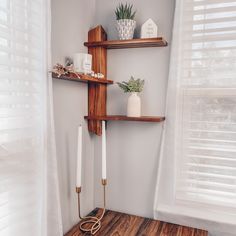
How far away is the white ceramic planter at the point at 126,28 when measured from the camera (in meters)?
1.48

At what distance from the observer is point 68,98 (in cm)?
143

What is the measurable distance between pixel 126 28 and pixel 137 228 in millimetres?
1206

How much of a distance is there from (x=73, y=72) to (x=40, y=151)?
0.45 meters

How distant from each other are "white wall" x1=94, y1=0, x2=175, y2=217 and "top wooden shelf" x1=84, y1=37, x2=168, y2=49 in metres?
0.04

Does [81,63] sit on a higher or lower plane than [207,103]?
higher

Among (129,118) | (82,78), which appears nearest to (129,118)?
(129,118)

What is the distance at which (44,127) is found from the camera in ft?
3.70

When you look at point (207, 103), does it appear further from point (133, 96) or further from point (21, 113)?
point (21, 113)

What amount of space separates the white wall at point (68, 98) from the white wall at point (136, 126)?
0.18 metres

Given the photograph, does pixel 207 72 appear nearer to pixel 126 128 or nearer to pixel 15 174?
pixel 126 128

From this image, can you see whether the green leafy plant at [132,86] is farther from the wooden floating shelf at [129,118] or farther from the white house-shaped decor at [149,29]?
the white house-shaped decor at [149,29]

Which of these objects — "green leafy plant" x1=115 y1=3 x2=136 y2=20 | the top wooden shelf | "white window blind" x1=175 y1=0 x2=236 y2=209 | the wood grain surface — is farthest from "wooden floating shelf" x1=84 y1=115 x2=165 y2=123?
"green leafy plant" x1=115 y1=3 x2=136 y2=20

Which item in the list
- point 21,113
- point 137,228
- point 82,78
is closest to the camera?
point 21,113

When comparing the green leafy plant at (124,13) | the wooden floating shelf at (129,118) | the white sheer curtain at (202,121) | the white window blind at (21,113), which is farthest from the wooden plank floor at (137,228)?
the green leafy plant at (124,13)
